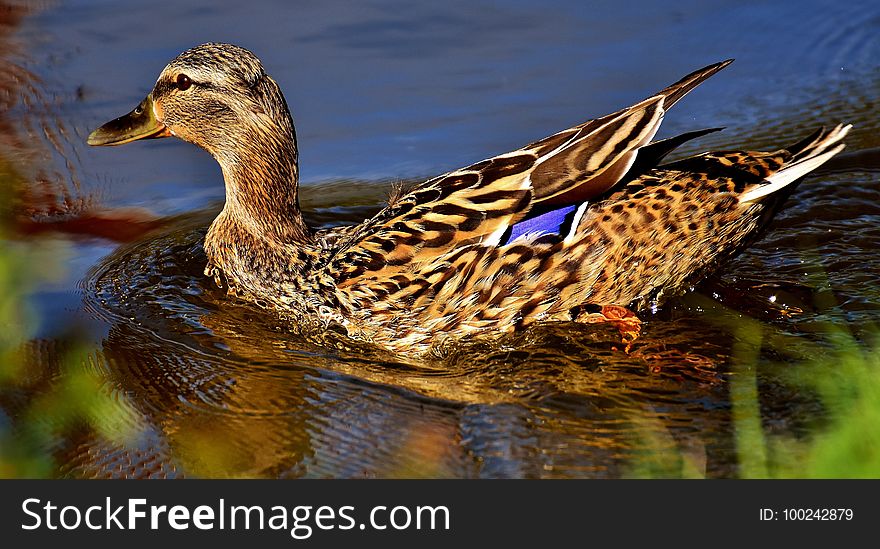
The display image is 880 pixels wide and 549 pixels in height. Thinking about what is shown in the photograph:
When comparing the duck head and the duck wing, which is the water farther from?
the duck head

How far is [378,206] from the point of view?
314 inches

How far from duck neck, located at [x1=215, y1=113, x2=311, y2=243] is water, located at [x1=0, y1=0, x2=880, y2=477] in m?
0.55

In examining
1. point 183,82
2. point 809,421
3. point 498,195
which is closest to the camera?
point 809,421

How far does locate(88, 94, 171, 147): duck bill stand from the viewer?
6.72 m

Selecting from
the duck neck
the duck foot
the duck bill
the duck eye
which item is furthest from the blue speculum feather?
the duck bill

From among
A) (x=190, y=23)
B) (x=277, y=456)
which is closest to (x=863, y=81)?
(x=190, y=23)

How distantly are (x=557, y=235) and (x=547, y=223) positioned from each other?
85 millimetres

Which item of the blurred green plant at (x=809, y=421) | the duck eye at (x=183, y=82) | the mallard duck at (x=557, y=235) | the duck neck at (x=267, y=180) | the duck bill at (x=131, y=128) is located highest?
the duck eye at (x=183, y=82)

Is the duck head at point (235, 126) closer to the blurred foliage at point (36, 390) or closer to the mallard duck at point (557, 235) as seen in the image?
the mallard duck at point (557, 235)

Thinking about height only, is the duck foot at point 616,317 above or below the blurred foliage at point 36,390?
above

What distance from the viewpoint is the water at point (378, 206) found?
496 centimetres

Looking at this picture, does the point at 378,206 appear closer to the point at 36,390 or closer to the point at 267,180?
the point at 267,180

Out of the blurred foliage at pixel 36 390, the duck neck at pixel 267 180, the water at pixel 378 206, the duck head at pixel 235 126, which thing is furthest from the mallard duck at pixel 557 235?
the blurred foliage at pixel 36 390

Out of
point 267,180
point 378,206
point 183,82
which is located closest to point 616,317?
point 267,180
